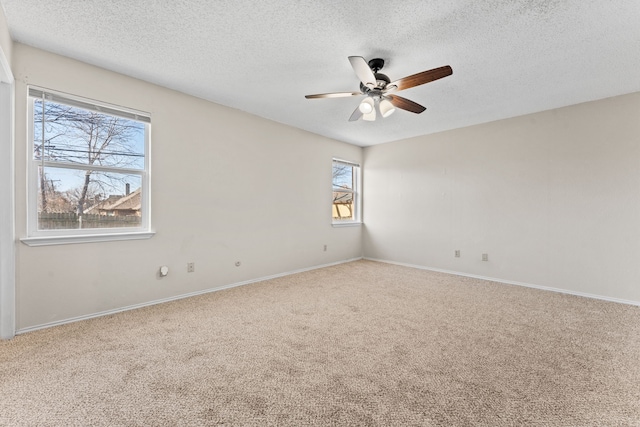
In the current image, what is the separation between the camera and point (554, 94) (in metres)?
3.26

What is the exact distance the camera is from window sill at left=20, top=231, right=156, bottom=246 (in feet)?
7.85

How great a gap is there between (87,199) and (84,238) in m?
0.40

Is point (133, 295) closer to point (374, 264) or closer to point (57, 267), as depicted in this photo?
point (57, 267)

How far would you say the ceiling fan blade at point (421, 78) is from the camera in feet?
6.73

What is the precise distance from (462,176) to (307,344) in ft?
12.3

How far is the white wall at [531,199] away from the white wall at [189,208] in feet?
5.42

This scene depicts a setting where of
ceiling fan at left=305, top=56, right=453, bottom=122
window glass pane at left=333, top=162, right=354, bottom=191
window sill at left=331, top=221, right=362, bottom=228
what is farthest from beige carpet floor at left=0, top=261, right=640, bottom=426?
window glass pane at left=333, top=162, right=354, bottom=191

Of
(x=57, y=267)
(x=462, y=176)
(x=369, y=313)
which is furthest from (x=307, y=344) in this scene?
(x=462, y=176)

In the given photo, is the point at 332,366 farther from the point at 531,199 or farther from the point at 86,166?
the point at 531,199

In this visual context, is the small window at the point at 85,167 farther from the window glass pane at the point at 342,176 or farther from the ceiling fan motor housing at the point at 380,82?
the window glass pane at the point at 342,176

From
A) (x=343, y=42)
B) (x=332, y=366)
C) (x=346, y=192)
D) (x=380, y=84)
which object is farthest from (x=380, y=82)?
(x=346, y=192)

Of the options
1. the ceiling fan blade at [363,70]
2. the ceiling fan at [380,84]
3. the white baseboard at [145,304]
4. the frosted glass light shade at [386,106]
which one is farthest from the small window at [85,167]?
the frosted glass light shade at [386,106]

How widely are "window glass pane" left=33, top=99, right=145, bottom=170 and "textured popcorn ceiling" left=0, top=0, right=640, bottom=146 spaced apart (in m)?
0.51

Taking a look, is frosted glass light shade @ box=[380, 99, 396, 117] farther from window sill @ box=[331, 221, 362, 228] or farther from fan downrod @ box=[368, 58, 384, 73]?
window sill @ box=[331, 221, 362, 228]
